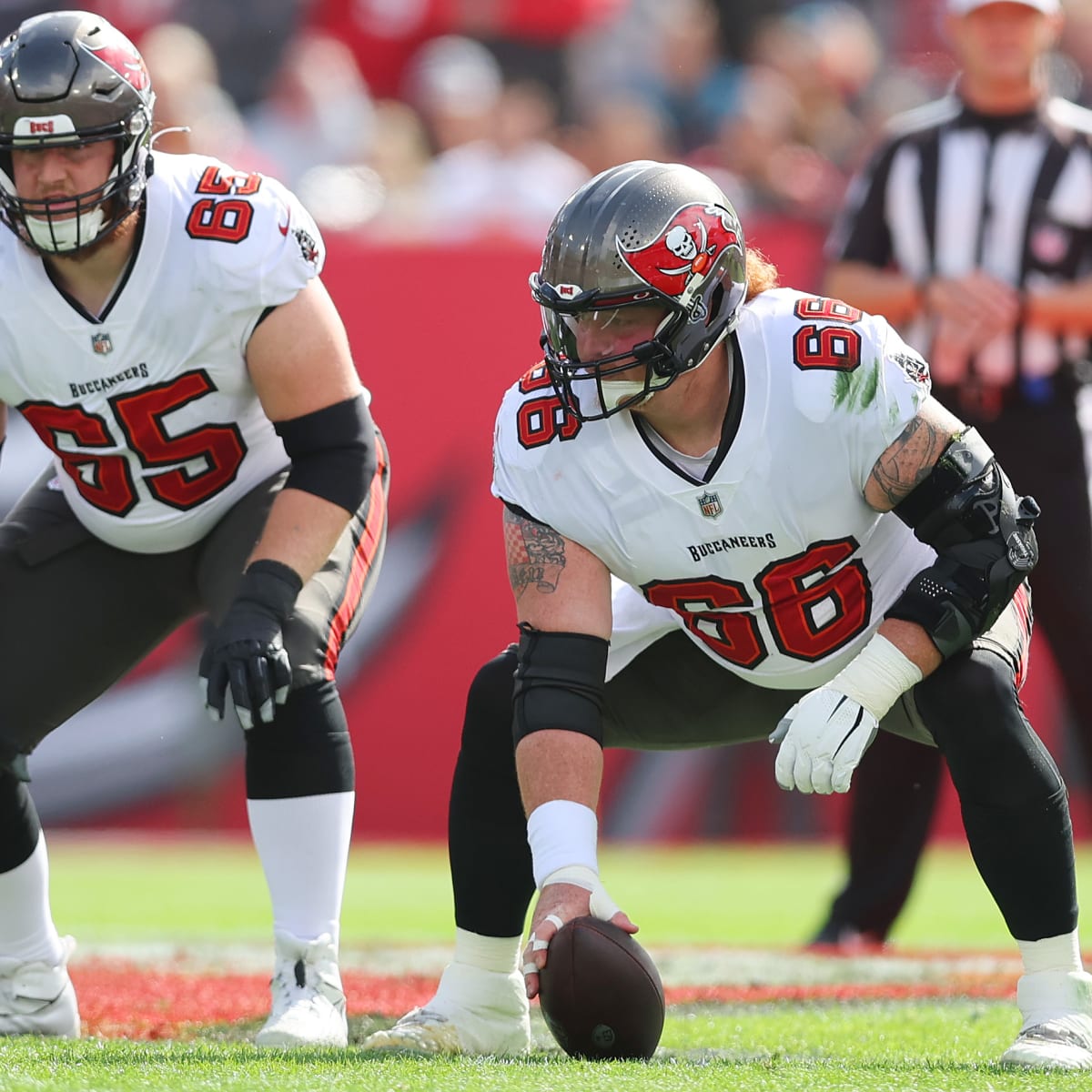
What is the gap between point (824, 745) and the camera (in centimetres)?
310

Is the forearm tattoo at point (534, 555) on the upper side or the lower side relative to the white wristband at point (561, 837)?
upper

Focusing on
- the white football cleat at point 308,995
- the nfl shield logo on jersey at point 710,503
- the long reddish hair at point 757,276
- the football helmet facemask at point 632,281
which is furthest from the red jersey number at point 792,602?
the white football cleat at point 308,995

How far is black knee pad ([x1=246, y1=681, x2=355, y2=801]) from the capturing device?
11.9 ft

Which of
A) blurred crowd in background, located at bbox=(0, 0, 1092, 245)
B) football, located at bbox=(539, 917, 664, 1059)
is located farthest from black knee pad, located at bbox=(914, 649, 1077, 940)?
blurred crowd in background, located at bbox=(0, 0, 1092, 245)

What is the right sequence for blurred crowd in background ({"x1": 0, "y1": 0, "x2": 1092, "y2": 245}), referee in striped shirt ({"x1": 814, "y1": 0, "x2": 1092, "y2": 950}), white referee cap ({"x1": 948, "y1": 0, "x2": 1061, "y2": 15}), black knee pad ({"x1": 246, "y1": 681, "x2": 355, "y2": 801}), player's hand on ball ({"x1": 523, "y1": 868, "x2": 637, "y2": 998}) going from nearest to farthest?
player's hand on ball ({"x1": 523, "y1": 868, "x2": 637, "y2": 998}) < black knee pad ({"x1": 246, "y1": 681, "x2": 355, "y2": 801}) < referee in striped shirt ({"x1": 814, "y1": 0, "x2": 1092, "y2": 950}) < white referee cap ({"x1": 948, "y1": 0, "x2": 1061, "y2": 15}) < blurred crowd in background ({"x1": 0, "y1": 0, "x2": 1092, "y2": 245})

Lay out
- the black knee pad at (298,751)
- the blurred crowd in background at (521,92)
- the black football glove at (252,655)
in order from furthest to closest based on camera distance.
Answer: the blurred crowd in background at (521,92) < the black knee pad at (298,751) < the black football glove at (252,655)

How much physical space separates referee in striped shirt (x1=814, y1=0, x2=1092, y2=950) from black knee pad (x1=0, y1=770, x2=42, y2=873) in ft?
7.50

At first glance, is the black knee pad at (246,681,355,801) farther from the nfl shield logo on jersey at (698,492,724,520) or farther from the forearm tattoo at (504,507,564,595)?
the nfl shield logo on jersey at (698,492,724,520)

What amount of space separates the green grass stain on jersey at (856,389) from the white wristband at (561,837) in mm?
797

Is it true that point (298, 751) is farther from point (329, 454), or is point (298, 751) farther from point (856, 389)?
point (856, 389)

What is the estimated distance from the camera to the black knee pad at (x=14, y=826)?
12.4ft

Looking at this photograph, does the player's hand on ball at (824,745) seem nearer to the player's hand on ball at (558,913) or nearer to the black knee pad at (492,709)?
the player's hand on ball at (558,913)

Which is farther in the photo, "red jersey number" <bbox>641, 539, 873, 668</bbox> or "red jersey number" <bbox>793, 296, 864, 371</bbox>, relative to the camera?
"red jersey number" <bbox>641, 539, 873, 668</bbox>

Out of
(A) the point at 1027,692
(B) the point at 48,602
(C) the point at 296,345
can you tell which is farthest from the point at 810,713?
(A) the point at 1027,692
